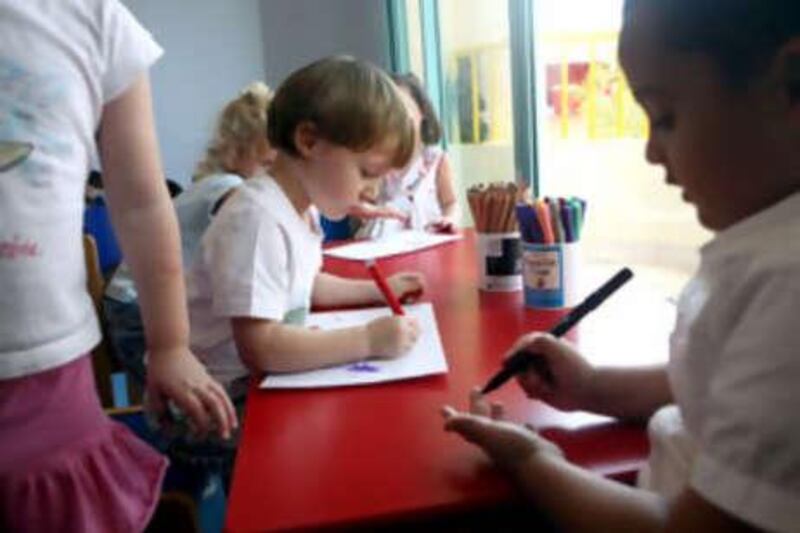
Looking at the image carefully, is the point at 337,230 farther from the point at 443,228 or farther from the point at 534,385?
the point at 534,385

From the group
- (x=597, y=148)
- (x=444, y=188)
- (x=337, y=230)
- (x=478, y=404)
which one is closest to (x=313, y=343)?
(x=478, y=404)

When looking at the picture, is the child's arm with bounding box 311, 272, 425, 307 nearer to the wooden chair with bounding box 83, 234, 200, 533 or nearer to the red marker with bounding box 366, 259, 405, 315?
the red marker with bounding box 366, 259, 405, 315

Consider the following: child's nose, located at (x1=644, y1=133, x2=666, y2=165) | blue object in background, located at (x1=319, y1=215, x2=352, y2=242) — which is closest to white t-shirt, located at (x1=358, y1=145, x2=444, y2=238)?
blue object in background, located at (x1=319, y1=215, x2=352, y2=242)

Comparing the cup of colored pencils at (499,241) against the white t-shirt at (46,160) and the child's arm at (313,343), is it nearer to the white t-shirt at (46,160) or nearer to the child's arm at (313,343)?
the child's arm at (313,343)

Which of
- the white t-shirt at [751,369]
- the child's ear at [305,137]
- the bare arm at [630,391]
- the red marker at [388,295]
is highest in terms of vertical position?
the child's ear at [305,137]

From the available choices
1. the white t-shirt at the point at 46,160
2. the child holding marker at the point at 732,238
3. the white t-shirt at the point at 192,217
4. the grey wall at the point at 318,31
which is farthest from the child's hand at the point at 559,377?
the grey wall at the point at 318,31

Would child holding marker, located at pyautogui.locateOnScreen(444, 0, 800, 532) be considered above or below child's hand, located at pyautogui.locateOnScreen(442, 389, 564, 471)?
above

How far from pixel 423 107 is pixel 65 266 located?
1.67 m

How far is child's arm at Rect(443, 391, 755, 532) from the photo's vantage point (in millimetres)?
450

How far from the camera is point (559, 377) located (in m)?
0.75

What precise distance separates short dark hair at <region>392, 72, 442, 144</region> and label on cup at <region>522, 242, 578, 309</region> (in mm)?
1179

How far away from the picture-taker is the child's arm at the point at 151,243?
2.70ft

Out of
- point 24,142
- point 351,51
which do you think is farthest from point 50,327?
point 351,51

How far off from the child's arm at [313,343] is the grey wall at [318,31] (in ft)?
10.1
